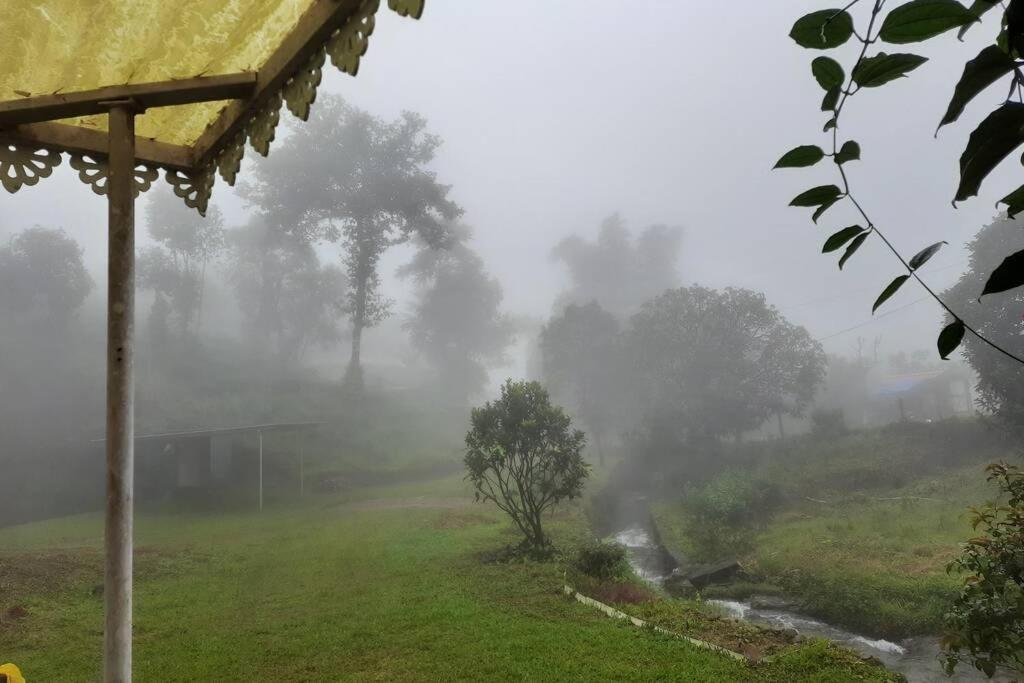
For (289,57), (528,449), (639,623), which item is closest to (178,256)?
(528,449)

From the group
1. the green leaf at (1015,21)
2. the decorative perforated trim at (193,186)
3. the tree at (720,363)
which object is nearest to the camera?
the green leaf at (1015,21)

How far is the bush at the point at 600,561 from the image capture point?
7.21 metres

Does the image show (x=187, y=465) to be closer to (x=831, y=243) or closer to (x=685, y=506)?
(x=685, y=506)

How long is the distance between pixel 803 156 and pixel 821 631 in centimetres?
768

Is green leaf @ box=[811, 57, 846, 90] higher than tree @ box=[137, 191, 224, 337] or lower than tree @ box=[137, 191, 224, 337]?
lower

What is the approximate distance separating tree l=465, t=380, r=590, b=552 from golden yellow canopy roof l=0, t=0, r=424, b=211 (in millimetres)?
6865

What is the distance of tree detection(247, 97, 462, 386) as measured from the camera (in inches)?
693

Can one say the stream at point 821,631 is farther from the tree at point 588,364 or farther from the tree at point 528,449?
the tree at point 588,364

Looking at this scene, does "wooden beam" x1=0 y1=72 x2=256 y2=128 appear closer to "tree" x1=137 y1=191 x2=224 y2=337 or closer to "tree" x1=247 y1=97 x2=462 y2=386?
"tree" x1=247 y1=97 x2=462 y2=386

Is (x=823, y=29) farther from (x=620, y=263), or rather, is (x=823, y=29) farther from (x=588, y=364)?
(x=620, y=263)

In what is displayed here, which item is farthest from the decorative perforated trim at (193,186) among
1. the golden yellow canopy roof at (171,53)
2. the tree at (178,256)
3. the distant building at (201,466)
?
the tree at (178,256)

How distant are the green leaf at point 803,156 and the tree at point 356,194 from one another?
17419mm

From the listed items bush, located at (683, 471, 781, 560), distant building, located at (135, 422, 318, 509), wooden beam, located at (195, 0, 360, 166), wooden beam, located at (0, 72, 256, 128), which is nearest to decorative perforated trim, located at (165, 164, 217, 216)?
wooden beam, located at (195, 0, 360, 166)

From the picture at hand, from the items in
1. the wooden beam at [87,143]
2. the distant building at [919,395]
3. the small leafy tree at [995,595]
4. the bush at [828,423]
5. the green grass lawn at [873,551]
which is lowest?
the green grass lawn at [873,551]
